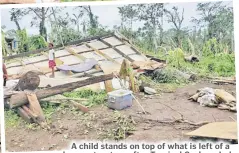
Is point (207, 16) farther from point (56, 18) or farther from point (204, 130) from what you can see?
point (56, 18)

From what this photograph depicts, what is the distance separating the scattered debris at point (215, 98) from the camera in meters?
3.56

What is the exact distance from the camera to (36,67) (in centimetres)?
367

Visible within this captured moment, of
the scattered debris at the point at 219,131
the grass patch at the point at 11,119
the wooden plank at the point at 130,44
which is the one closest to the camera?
the scattered debris at the point at 219,131

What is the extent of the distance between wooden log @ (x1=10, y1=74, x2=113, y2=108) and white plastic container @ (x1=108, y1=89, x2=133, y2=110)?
6.3 inches

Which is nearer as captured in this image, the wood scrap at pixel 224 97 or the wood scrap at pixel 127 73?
the wood scrap at pixel 224 97

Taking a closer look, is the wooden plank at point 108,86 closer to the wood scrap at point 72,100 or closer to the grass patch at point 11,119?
the wood scrap at point 72,100

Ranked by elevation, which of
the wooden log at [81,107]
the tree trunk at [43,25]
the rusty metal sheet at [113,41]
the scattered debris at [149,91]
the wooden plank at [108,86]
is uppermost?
the tree trunk at [43,25]

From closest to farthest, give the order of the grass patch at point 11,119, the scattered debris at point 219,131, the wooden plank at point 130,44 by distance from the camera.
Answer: the scattered debris at point 219,131 → the grass patch at point 11,119 → the wooden plank at point 130,44

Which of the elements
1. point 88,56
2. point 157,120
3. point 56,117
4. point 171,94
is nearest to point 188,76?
point 171,94

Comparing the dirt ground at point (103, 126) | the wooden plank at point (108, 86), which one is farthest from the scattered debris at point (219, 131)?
the wooden plank at point (108, 86)

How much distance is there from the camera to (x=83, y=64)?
3.71 meters

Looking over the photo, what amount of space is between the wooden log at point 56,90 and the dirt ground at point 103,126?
7.2 inches

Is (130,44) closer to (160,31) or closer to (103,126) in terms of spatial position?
(160,31)

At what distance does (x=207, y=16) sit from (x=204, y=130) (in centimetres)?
94
